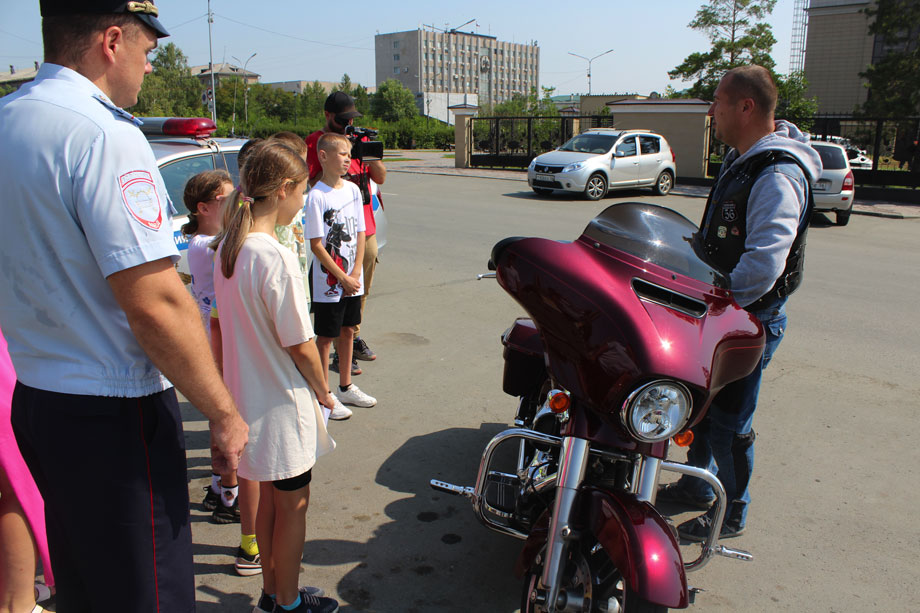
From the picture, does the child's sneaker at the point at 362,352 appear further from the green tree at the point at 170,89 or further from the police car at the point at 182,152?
the green tree at the point at 170,89

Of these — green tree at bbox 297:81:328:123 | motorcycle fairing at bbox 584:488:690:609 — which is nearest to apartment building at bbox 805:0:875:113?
green tree at bbox 297:81:328:123

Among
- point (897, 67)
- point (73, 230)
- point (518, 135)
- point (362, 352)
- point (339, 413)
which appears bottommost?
point (339, 413)

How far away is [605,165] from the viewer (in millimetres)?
17766

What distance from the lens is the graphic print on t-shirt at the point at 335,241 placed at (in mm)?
4547

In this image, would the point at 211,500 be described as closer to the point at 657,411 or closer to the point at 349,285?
the point at 349,285

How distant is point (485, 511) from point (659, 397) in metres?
0.93

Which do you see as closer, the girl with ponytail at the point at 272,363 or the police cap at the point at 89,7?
the police cap at the point at 89,7

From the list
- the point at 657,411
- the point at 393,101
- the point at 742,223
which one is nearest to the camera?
the point at 657,411

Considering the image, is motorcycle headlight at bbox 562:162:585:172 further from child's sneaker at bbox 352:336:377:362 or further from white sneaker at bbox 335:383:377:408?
white sneaker at bbox 335:383:377:408

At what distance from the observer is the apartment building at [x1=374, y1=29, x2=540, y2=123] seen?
13575 cm

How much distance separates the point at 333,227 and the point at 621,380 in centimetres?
280

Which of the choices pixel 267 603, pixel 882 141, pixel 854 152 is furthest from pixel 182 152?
pixel 854 152

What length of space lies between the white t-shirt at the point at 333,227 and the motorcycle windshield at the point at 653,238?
7.61ft

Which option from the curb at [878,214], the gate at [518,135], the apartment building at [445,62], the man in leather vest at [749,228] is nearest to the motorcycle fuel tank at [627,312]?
the man in leather vest at [749,228]
